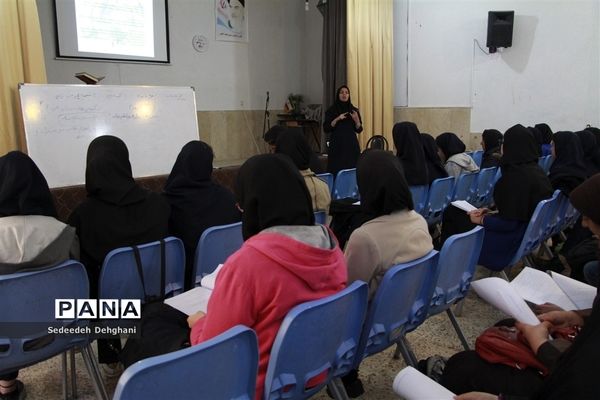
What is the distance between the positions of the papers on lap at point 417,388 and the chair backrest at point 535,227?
1.64 meters

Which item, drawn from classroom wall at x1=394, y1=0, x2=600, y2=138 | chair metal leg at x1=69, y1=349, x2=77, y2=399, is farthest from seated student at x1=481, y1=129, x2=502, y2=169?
chair metal leg at x1=69, y1=349, x2=77, y2=399

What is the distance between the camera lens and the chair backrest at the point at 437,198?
3623mm

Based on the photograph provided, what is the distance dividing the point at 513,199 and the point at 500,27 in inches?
181

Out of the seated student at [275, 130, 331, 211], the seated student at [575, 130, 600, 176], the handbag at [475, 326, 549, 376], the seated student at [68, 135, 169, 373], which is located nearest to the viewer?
the handbag at [475, 326, 549, 376]

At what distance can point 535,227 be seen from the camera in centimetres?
274

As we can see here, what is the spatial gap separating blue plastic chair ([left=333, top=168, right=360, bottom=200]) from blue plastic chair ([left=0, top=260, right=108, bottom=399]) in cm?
257

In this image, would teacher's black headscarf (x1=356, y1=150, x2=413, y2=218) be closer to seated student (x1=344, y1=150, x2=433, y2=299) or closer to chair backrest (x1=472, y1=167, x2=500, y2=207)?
seated student (x1=344, y1=150, x2=433, y2=299)

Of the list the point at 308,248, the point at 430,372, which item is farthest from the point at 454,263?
the point at 308,248

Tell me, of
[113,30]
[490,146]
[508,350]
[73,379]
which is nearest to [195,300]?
[73,379]

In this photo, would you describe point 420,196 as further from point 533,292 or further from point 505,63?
point 505,63

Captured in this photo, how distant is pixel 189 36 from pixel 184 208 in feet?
17.5

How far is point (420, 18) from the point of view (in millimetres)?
7375

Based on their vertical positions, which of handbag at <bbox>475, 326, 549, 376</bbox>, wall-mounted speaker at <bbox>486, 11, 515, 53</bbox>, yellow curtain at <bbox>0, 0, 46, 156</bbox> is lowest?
handbag at <bbox>475, 326, 549, 376</bbox>

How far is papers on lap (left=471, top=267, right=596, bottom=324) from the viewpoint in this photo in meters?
1.60
